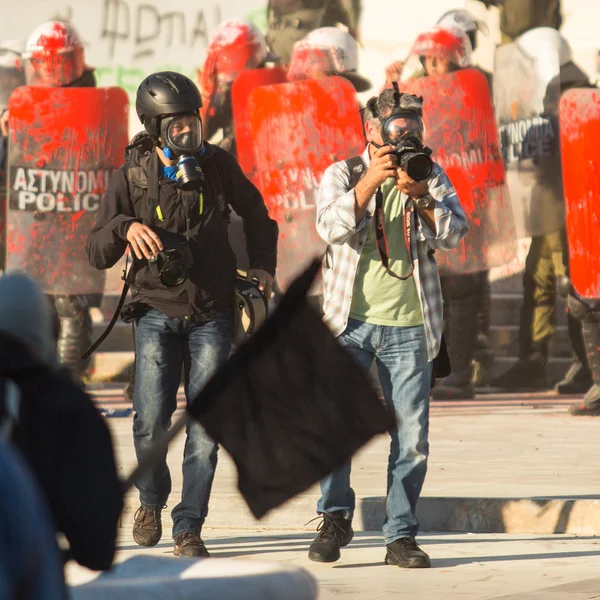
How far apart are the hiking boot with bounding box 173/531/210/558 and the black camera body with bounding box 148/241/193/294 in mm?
888

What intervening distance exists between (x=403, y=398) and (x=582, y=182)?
23.1 feet

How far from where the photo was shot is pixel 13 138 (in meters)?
13.5

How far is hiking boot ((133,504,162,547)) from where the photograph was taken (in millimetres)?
6363

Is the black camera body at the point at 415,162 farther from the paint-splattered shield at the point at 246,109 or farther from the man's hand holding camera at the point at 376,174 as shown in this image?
the paint-splattered shield at the point at 246,109

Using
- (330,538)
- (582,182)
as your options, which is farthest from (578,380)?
(330,538)

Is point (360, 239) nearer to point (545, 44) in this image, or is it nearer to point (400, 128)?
point (400, 128)

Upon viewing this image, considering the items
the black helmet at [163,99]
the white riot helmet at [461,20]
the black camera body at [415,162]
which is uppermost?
the white riot helmet at [461,20]

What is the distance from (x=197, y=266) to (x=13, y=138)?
301 inches

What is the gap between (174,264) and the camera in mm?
6051

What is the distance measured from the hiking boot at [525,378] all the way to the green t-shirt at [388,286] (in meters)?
8.10

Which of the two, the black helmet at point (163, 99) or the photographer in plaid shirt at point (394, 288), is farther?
the black helmet at point (163, 99)

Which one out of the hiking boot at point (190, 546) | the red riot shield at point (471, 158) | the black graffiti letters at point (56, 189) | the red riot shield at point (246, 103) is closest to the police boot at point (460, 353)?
the red riot shield at point (471, 158)

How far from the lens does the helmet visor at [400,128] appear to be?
237 inches

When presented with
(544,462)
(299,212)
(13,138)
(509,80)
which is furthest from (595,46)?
(544,462)
